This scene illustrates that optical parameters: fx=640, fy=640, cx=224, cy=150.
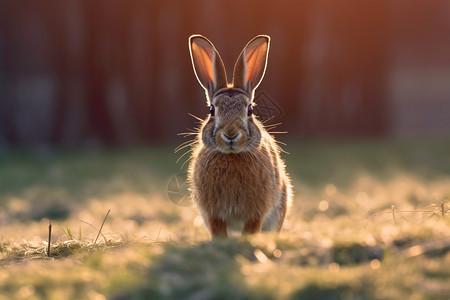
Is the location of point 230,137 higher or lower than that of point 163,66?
lower

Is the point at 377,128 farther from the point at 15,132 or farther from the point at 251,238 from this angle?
the point at 251,238

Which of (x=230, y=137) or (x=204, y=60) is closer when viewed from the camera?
(x=230, y=137)

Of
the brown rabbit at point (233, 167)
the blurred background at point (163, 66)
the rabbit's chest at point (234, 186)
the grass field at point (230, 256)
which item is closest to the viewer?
the grass field at point (230, 256)

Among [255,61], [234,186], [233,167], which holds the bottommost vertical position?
[234,186]

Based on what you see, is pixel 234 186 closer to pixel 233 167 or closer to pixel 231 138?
pixel 233 167

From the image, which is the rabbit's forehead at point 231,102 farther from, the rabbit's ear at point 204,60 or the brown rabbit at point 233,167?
the rabbit's ear at point 204,60

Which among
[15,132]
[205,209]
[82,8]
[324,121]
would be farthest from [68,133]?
[205,209]

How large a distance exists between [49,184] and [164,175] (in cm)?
220

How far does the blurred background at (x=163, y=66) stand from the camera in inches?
655

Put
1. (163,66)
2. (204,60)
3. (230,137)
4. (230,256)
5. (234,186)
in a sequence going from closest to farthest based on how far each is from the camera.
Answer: (230,256), (230,137), (234,186), (204,60), (163,66)

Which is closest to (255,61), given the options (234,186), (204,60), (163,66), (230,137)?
(204,60)

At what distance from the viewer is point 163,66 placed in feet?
57.4

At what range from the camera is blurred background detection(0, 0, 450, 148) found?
54.5ft

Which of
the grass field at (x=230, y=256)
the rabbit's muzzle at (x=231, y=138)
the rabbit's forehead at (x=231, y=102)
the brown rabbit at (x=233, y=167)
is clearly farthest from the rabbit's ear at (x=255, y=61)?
the grass field at (x=230, y=256)
